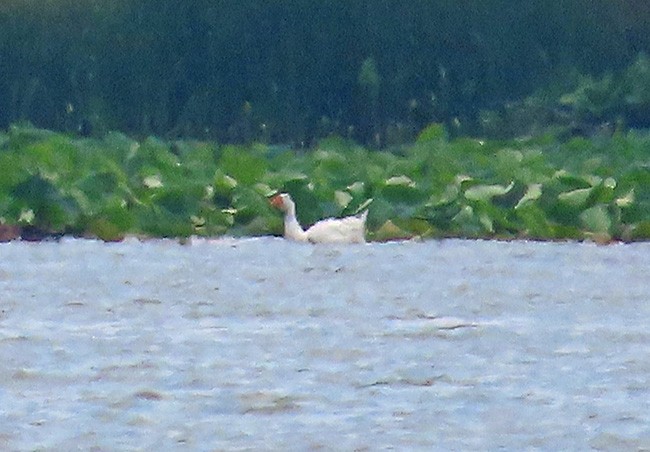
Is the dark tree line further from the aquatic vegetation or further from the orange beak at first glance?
the orange beak

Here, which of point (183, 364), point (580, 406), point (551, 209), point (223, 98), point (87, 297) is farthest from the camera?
point (223, 98)

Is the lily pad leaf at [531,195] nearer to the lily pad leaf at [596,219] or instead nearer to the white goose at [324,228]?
the lily pad leaf at [596,219]

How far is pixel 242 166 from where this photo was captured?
1464 centimetres

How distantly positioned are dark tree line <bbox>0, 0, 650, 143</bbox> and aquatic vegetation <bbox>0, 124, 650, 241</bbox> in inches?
106

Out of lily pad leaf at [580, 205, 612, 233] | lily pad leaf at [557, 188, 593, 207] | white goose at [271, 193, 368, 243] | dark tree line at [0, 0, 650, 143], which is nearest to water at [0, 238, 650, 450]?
white goose at [271, 193, 368, 243]

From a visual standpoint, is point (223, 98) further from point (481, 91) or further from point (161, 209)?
point (161, 209)

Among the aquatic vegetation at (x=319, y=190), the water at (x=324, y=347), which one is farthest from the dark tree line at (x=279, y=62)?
the water at (x=324, y=347)

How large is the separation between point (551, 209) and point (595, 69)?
5.32 meters

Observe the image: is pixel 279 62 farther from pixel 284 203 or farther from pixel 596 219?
pixel 596 219

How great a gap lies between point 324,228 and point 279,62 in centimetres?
540

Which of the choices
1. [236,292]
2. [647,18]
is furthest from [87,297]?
[647,18]

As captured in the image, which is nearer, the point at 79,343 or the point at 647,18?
the point at 79,343

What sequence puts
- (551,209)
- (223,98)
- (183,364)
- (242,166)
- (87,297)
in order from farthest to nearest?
(223,98)
(242,166)
(551,209)
(87,297)
(183,364)

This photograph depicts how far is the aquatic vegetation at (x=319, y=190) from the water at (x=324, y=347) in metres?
0.43
